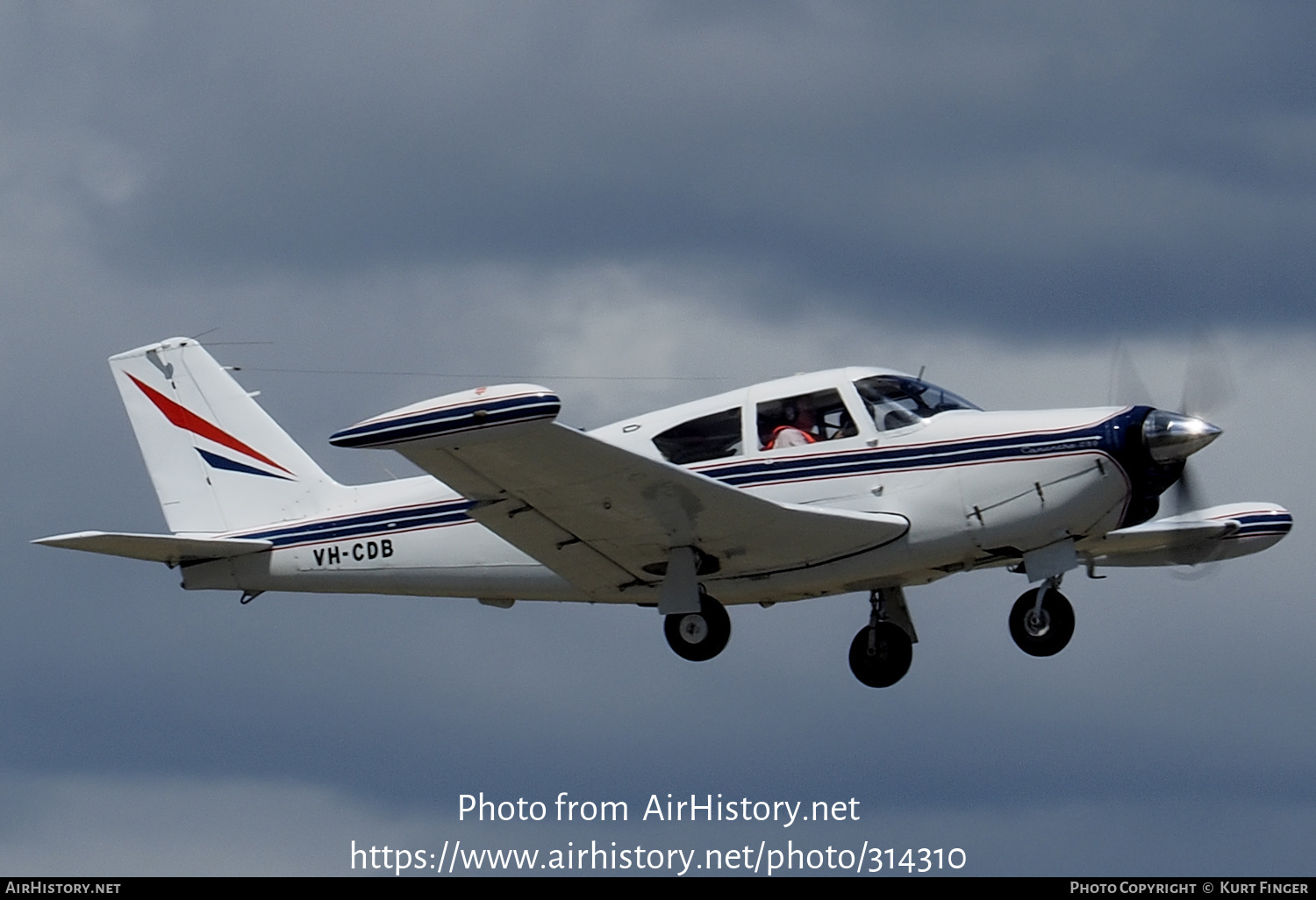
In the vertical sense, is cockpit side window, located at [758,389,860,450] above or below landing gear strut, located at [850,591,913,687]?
above

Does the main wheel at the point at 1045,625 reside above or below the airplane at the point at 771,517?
below

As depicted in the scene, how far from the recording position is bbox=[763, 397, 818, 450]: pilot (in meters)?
20.9

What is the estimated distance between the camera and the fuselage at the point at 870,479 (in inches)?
795

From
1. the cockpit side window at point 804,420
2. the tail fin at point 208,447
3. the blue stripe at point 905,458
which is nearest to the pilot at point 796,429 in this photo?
the cockpit side window at point 804,420

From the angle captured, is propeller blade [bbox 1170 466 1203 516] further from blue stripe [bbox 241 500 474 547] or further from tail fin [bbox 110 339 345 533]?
tail fin [bbox 110 339 345 533]

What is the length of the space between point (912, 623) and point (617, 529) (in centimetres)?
380

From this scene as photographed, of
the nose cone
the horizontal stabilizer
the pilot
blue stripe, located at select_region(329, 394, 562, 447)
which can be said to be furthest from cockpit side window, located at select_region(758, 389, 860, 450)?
the horizontal stabilizer

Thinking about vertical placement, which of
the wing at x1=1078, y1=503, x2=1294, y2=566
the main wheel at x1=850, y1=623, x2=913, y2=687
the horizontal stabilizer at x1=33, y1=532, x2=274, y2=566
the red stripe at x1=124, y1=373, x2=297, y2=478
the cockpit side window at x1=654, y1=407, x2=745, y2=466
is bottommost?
the main wheel at x1=850, y1=623, x2=913, y2=687

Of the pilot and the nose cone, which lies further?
the pilot

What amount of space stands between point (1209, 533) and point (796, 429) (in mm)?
4946

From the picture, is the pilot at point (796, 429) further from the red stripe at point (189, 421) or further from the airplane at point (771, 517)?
the red stripe at point (189, 421)

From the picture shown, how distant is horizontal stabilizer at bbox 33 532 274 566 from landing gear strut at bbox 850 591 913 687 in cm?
682

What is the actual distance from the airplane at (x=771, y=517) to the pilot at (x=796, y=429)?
2 cm

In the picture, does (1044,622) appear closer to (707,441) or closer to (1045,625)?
(1045,625)
